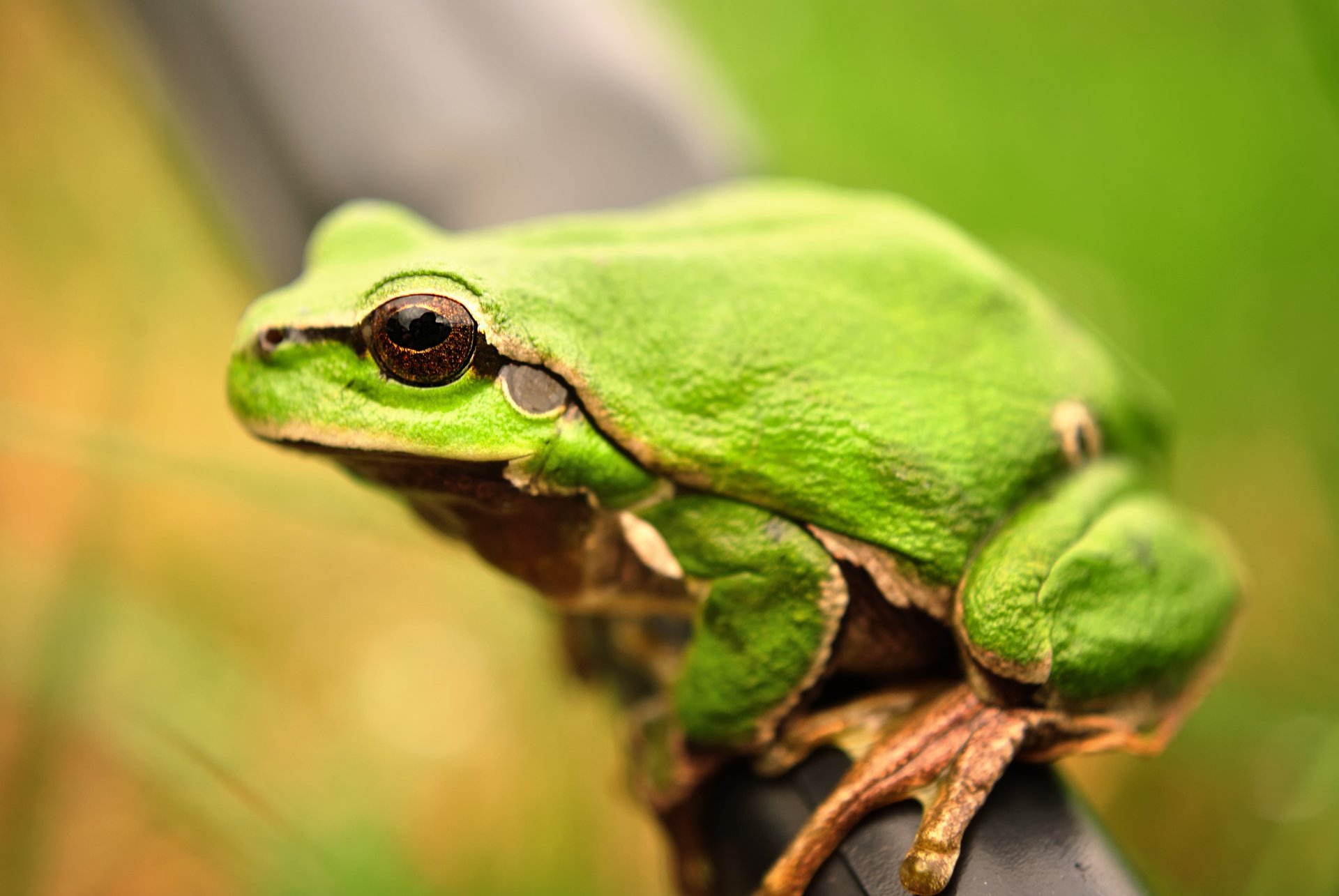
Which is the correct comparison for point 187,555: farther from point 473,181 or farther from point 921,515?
point 921,515

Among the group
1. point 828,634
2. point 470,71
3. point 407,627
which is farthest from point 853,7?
point 828,634

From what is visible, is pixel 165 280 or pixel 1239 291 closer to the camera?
pixel 165 280

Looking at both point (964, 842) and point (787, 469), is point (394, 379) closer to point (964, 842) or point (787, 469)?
point (787, 469)

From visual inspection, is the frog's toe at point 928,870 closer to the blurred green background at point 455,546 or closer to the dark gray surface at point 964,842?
the dark gray surface at point 964,842

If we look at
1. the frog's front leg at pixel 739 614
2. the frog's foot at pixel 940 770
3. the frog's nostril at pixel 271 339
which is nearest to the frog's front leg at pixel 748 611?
the frog's front leg at pixel 739 614

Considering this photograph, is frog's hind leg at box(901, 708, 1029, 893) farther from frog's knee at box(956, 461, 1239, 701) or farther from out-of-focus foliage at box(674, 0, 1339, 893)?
out-of-focus foliage at box(674, 0, 1339, 893)

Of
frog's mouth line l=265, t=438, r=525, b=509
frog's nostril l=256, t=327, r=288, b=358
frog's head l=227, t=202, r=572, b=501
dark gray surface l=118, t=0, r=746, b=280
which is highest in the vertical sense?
dark gray surface l=118, t=0, r=746, b=280

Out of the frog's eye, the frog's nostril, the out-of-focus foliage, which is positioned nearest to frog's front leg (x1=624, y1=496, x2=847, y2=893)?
the frog's eye
